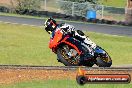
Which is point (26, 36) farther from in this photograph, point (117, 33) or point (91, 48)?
point (91, 48)

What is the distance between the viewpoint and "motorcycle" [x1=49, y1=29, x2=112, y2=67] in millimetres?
8953

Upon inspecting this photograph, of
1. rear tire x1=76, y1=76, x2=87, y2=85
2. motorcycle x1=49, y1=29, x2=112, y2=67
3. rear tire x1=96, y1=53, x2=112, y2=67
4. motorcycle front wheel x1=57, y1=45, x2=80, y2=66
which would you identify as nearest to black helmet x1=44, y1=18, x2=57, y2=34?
motorcycle x1=49, y1=29, x2=112, y2=67

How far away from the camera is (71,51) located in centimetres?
929

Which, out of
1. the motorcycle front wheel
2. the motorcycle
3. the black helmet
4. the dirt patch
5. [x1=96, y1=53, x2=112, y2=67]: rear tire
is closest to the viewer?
the black helmet

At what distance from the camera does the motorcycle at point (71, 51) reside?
29.4ft

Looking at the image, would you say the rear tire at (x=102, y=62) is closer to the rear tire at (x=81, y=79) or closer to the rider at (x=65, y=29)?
the rider at (x=65, y=29)

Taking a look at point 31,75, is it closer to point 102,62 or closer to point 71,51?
point 71,51

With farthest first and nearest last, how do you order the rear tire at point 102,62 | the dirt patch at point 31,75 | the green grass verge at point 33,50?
the green grass verge at point 33,50 → the dirt patch at point 31,75 → the rear tire at point 102,62

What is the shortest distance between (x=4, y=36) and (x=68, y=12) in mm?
24729

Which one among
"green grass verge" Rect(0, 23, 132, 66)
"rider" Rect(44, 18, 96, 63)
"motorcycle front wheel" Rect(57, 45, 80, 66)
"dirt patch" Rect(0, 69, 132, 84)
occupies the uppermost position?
"rider" Rect(44, 18, 96, 63)

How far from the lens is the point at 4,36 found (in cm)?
2914

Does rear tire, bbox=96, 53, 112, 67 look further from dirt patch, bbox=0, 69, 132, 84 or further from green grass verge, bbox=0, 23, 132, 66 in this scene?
green grass verge, bbox=0, 23, 132, 66

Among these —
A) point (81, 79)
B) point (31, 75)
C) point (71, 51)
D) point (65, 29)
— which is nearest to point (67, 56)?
point (71, 51)

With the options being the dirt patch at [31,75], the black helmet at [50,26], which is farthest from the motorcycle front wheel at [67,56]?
the dirt patch at [31,75]
